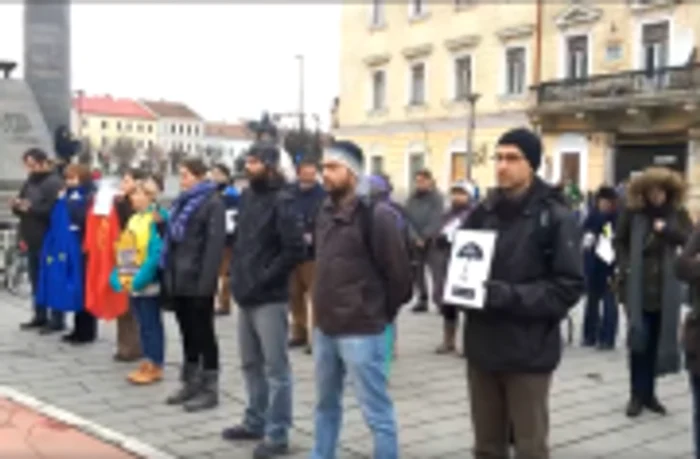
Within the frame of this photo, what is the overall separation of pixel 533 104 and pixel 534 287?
29333mm

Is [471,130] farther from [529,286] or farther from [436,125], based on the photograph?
[529,286]

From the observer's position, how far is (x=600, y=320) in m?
8.84

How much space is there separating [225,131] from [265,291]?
149875mm

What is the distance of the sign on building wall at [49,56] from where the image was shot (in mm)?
18297

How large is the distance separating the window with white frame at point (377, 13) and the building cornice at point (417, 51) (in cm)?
237

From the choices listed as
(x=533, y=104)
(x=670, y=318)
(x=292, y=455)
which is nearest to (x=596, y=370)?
(x=670, y=318)

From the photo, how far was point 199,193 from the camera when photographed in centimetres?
586

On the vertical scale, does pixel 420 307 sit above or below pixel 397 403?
above

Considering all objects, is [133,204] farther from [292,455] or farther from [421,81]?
[421,81]

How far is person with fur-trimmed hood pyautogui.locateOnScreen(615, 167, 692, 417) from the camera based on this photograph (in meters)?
5.79

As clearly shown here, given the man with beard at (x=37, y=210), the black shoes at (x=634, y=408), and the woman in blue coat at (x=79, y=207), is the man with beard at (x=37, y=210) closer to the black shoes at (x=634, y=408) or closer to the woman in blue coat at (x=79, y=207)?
the woman in blue coat at (x=79, y=207)

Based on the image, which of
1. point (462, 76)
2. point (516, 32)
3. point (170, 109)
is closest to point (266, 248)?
point (516, 32)

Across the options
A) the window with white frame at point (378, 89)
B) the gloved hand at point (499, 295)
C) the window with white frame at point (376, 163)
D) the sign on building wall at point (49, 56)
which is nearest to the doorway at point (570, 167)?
the window with white frame at point (376, 163)

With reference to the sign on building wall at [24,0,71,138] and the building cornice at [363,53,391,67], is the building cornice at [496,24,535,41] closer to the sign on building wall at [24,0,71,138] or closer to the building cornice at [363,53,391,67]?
the building cornice at [363,53,391,67]
